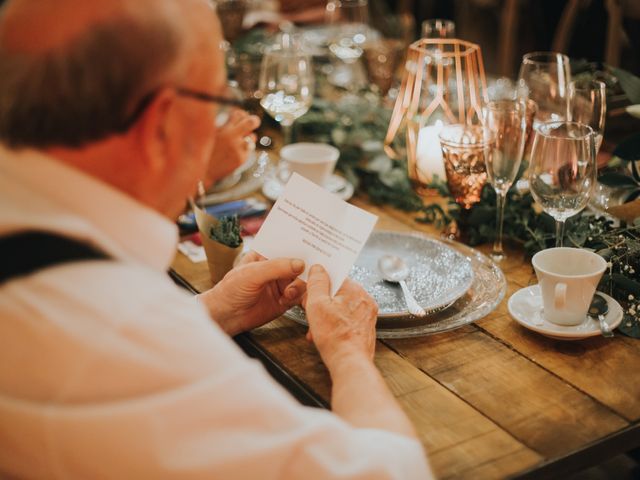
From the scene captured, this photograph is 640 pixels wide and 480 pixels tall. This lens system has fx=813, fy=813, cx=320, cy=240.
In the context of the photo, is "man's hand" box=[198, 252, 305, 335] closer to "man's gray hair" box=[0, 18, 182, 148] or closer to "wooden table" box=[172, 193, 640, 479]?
"wooden table" box=[172, 193, 640, 479]

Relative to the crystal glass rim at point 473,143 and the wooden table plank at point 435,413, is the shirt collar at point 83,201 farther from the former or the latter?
the crystal glass rim at point 473,143

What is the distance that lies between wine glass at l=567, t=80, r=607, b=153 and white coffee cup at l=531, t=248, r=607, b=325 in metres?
0.47

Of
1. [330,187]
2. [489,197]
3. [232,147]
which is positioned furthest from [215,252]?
[489,197]

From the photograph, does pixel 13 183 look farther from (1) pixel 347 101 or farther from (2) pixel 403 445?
(1) pixel 347 101

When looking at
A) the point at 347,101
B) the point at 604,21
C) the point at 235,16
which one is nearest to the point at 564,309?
the point at 347,101

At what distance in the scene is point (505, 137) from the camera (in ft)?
4.77

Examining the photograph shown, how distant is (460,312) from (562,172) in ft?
0.94

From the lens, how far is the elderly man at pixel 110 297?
30.1 inches

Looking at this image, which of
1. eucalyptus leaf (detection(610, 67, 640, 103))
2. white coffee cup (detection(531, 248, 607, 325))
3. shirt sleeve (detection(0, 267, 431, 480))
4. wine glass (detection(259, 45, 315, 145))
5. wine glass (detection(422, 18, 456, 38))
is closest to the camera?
shirt sleeve (detection(0, 267, 431, 480))

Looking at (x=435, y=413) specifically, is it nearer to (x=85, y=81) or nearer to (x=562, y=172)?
(x=562, y=172)

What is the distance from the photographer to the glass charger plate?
4.21 feet

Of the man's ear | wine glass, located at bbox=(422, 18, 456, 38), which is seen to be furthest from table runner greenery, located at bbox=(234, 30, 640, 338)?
the man's ear

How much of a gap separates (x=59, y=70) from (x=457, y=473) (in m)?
0.64

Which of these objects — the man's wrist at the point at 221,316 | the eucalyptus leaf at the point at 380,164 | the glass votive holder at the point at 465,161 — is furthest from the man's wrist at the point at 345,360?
the eucalyptus leaf at the point at 380,164
